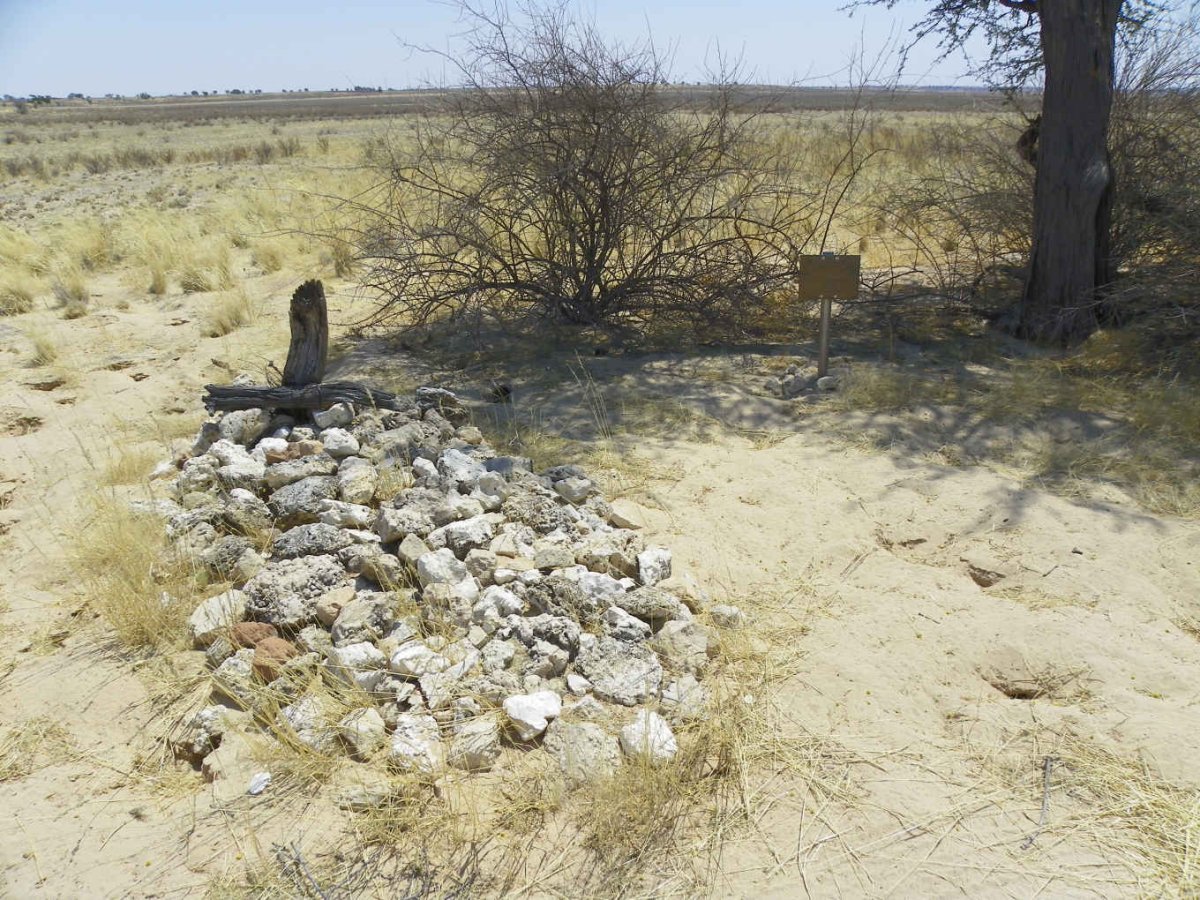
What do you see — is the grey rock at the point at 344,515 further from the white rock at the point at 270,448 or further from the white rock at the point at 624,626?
the white rock at the point at 624,626

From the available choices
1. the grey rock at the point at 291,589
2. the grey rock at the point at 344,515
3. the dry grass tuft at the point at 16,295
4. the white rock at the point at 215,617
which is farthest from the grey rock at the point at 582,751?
the dry grass tuft at the point at 16,295

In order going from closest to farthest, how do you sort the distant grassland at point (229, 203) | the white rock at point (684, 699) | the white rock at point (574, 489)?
the white rock at point (684, 699), the white rock at point (574, 489), the distant grassland at point (229, 203)

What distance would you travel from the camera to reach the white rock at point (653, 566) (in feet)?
12.1

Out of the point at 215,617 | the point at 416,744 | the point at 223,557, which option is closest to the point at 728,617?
the point at 416,744

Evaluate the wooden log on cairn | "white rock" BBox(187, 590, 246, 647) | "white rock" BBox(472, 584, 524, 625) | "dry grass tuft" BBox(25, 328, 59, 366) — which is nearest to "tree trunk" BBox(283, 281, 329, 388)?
the wooden log on cairn

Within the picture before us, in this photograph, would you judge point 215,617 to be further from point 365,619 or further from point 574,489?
point 574,489

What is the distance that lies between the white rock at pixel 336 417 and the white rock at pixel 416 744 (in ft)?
7.73

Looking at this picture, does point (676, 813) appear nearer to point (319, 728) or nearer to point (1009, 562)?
point (319, 728)

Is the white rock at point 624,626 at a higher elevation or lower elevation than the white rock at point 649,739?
higher

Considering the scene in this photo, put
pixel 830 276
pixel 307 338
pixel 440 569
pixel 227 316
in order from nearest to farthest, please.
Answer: pixel 440 569 → pixel 307 338 → pixel 830 276 → pixel 227 316

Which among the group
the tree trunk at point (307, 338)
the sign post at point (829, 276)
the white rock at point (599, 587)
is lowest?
the white rock at point (599, 587)

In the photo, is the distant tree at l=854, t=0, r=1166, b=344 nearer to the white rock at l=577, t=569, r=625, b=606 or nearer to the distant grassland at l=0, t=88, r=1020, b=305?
the distant grassland at l=0, t=88, r=1020, b=305

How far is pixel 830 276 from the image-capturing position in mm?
5660

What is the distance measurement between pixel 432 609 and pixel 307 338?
8.46 feet
